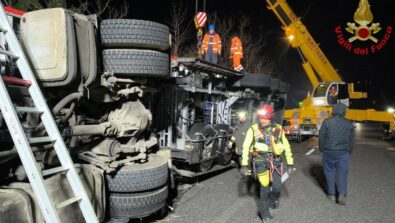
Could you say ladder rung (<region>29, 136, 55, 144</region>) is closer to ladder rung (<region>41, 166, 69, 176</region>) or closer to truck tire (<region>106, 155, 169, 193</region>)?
ladder rung (<region>41, 166, 69, 176</region>)

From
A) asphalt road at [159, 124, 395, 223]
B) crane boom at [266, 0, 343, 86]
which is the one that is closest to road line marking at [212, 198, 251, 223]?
asphalt road at [159, 124, 395, 223]

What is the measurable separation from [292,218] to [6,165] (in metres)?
3.54

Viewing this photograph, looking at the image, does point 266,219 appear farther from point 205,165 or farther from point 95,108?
point 95,108

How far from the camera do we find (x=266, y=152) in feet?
16.3

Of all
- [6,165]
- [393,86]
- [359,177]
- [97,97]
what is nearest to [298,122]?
[359,177]

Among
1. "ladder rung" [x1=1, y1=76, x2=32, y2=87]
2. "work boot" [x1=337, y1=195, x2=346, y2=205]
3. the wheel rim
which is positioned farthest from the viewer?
the wheel rim

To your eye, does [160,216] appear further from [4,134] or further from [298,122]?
[298,122]

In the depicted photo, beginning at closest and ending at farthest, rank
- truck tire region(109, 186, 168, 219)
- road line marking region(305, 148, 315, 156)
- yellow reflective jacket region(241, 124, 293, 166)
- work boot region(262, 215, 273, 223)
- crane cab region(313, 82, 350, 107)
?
1. truck tire region(109, 186, 168, 219)
2. work boot region(262, 215, 273, 223)
3. yellow reflective jacket region(241, 124, 293, 166)
4. road line marking region(305, 148, 315, 156)
5. crane cab region(313, 82, 350, 107)

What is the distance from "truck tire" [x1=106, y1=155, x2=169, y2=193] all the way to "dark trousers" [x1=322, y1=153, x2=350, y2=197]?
3081mm

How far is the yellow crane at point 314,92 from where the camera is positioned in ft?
45.3

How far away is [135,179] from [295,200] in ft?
9.45

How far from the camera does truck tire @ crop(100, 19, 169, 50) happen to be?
393cm

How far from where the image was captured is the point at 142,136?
4.95 metres

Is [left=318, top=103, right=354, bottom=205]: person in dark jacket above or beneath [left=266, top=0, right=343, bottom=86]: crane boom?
beneath
